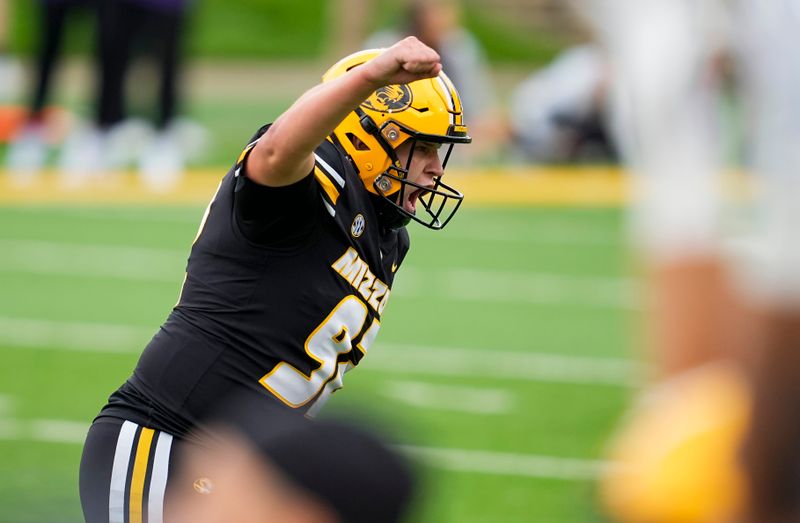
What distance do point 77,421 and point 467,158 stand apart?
966 centimetres

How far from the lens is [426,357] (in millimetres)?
9062

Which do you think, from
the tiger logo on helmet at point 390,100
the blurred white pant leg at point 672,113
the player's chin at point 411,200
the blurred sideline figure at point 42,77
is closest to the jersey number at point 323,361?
the player's chin at point 411,200


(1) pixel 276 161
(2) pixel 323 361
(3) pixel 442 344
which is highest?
(1) pixel 276 161

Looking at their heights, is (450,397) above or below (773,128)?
below

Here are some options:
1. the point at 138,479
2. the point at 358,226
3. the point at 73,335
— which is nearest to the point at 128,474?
the point at 138,479

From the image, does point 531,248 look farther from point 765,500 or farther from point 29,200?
point 765,500

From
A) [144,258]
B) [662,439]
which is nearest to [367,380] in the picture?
[144,258]

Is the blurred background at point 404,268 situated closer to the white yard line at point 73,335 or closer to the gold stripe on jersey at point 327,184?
the white yard line at point 73,335

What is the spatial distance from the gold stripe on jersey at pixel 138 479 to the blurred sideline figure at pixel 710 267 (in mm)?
1396

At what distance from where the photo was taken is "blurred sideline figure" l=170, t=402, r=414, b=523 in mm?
2051

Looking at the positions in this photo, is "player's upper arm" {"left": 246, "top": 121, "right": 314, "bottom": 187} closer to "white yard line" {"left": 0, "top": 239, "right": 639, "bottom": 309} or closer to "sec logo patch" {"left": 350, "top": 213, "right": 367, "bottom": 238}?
"sec logo patch" {"left": 350, "top": 213, "right": 367, "bottom": 238}

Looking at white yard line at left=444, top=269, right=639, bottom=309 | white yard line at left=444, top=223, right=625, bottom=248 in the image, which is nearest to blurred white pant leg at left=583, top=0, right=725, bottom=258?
white yard line at left=444, top=269, right=639, bottom=309

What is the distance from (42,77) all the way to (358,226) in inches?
414

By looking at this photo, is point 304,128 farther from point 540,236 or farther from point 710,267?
point 540,236
